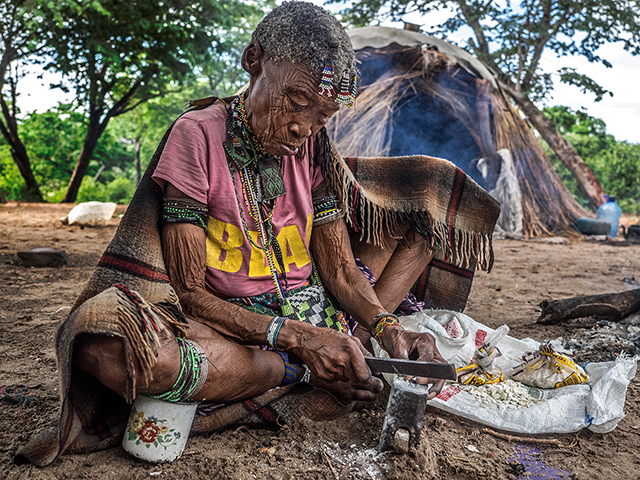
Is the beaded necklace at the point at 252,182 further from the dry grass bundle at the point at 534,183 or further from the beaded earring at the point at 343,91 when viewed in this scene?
the dry grass bundle at the point at 534,183

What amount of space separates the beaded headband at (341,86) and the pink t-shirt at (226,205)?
0.39 m


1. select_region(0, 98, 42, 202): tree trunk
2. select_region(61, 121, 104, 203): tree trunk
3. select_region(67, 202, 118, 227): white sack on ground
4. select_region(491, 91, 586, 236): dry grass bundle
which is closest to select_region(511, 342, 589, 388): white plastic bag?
select_region(491, 91, 586, 236): dry grass bundle

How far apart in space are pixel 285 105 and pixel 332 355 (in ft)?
2.90

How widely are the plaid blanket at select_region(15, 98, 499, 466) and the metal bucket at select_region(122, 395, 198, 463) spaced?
0.39 ft

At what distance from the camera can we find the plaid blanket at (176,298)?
1354mm

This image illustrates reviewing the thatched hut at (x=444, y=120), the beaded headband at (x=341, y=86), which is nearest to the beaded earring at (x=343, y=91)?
the beaded headband at (x=341, y=86)

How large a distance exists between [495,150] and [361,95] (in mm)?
2813

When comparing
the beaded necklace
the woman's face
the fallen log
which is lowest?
the fallen log

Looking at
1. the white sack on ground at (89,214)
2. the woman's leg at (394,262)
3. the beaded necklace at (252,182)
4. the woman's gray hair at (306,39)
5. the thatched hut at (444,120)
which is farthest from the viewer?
the white sack on ground at (89,214)

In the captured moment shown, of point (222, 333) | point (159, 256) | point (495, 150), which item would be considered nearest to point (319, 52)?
point (159, 256)

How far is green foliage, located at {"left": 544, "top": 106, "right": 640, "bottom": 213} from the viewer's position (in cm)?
1285

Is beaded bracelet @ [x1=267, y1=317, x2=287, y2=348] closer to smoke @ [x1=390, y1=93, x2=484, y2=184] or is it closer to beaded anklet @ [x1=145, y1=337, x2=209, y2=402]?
beaded anklet @ [x1=145, y1=337, x2=209, y2=402]

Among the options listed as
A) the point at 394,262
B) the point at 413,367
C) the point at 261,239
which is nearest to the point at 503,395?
the point at 413,367

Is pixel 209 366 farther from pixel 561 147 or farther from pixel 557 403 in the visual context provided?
pixel 561 147
